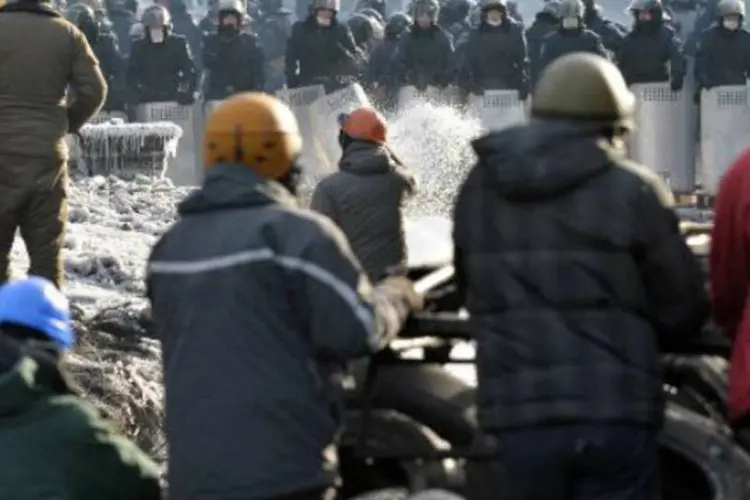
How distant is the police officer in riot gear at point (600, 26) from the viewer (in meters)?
21.1

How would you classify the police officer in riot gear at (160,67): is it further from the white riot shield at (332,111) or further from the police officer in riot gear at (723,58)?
the police officer in riot gear at (723,58)

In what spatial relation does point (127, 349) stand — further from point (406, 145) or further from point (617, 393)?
point (406, 145)

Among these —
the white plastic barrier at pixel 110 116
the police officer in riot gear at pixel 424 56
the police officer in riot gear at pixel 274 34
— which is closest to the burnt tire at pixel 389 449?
the white plastic barrier at pixel 110 116

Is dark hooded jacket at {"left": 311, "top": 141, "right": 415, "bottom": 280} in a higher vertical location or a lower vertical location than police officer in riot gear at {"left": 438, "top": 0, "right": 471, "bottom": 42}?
higher

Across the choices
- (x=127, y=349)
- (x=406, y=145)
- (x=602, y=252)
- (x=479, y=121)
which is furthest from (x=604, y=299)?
(x=479, y=121)

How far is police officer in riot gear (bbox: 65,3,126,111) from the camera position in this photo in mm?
20719

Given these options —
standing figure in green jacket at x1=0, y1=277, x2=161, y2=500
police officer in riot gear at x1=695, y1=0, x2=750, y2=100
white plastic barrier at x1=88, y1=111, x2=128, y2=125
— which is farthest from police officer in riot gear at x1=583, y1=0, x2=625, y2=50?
standing figure in green jacket at x1=0, y1=277, x2=161, y2=500

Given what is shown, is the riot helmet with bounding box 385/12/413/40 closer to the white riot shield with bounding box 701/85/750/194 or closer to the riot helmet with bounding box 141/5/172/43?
the riot helmet with bounding box 141/5/172/43

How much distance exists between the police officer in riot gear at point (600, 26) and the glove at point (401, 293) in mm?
15612

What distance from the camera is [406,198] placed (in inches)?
383

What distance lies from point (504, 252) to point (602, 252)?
0.24m

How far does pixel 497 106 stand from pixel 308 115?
198 cm

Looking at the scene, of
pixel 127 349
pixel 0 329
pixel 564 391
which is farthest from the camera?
pixel 127 349

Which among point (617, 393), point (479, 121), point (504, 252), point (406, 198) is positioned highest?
point (504, 252)
